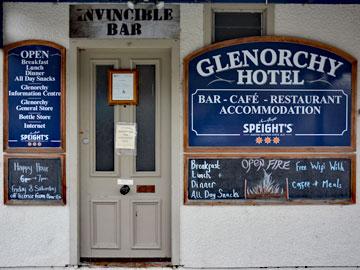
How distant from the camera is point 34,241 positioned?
5.52 m

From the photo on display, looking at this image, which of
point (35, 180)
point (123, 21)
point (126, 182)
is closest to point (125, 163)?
point (126, 182)

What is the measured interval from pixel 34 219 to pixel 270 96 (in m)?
3.03

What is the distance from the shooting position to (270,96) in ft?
18.0

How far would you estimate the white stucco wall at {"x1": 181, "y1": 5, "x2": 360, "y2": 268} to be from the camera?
545 centimetres

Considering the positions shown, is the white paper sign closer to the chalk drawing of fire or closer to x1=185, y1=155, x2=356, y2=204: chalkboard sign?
x1=185, y1=155, x2=356, y2=204: chalkboard sign

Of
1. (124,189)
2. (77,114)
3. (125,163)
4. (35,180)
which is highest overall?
(77,114)

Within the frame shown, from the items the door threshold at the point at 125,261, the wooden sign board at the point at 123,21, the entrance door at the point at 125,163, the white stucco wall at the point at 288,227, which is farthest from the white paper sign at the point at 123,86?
the door threshold at the point at 125,261

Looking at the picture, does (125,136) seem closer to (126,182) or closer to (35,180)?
(126,182)

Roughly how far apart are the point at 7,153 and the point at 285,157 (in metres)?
3.15

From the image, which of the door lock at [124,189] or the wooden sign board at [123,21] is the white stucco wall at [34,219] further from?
the door lock at [124,189]

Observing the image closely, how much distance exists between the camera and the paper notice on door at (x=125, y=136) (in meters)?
5.62

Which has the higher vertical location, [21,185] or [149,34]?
[149,34]

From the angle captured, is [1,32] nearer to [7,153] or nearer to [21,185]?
[7,153]

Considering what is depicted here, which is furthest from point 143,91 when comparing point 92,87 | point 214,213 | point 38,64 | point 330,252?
point 330,252
